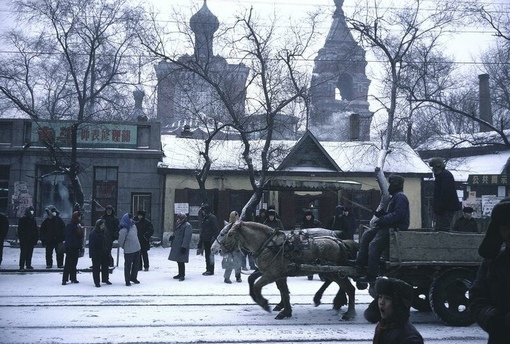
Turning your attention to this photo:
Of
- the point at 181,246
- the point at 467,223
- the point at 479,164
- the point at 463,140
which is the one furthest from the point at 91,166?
the point at 479,164

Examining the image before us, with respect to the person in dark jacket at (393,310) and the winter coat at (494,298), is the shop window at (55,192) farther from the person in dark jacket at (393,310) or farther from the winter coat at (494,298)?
the winter coat at (494,298)

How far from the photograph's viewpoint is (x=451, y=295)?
948 cm

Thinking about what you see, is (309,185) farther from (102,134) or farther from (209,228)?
(102,134)

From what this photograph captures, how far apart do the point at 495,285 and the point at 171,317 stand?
22.9ft

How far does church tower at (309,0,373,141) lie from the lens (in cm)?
2723

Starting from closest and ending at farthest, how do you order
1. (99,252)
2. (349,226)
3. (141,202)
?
(99,252) → (349,226) → (141,202)

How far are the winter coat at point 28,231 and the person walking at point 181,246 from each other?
A: 4.51 metres

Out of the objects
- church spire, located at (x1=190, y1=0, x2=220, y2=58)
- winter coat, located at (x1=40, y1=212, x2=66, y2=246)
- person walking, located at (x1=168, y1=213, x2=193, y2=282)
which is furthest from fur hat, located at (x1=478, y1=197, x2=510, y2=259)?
church spire, located at (x1=190, y1=0, x2=220, y2=58)

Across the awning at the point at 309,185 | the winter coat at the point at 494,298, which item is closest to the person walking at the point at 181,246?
the awning at the point at 309,185

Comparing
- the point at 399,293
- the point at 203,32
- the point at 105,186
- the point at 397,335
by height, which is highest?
the point at 203,32

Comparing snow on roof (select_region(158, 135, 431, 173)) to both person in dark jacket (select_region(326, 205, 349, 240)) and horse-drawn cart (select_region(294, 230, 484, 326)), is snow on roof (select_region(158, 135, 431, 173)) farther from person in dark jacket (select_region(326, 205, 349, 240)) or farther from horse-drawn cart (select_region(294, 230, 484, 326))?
horse-drawn cart (select_region(294, 230, 484, 326))

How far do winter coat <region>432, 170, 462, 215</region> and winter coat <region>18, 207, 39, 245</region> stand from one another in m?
12.4

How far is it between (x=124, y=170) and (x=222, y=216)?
225 inches

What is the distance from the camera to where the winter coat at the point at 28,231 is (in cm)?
1683
